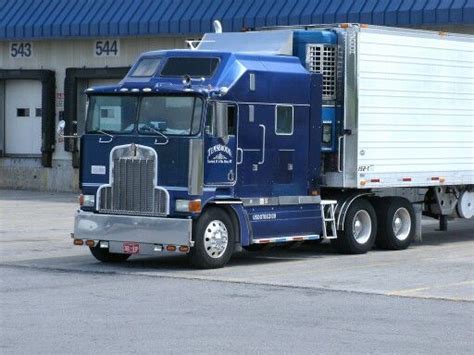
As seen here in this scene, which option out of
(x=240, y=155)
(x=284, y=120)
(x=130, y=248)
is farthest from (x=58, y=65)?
(x=130, y=248)

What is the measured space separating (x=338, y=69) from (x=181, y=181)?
3544 mm

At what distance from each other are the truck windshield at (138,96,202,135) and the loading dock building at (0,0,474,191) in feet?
44.7

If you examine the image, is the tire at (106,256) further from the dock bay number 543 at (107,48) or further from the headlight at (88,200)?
the dock bay number 543 at (107,48)

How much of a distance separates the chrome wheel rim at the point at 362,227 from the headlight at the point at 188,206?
352 centimetres

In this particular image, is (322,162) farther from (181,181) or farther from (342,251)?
(181,181)

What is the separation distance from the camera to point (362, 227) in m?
19.6

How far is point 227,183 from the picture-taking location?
17312 millimetres

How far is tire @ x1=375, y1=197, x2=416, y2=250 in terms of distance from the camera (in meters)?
20.0

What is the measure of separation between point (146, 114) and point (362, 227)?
420 centimetres

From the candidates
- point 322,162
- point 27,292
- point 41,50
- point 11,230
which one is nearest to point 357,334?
point 27,292

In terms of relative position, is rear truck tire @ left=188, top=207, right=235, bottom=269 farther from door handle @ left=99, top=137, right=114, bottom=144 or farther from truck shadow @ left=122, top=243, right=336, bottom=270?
door handle @ left=99, top=137, right=114, bottom=144

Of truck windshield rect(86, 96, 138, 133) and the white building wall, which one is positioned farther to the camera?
the white building wall

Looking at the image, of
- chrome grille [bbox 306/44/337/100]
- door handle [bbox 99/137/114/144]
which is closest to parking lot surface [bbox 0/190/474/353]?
door handle [bbox 99/137/114/144]

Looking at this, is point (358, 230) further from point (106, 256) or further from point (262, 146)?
point (106, 256)
